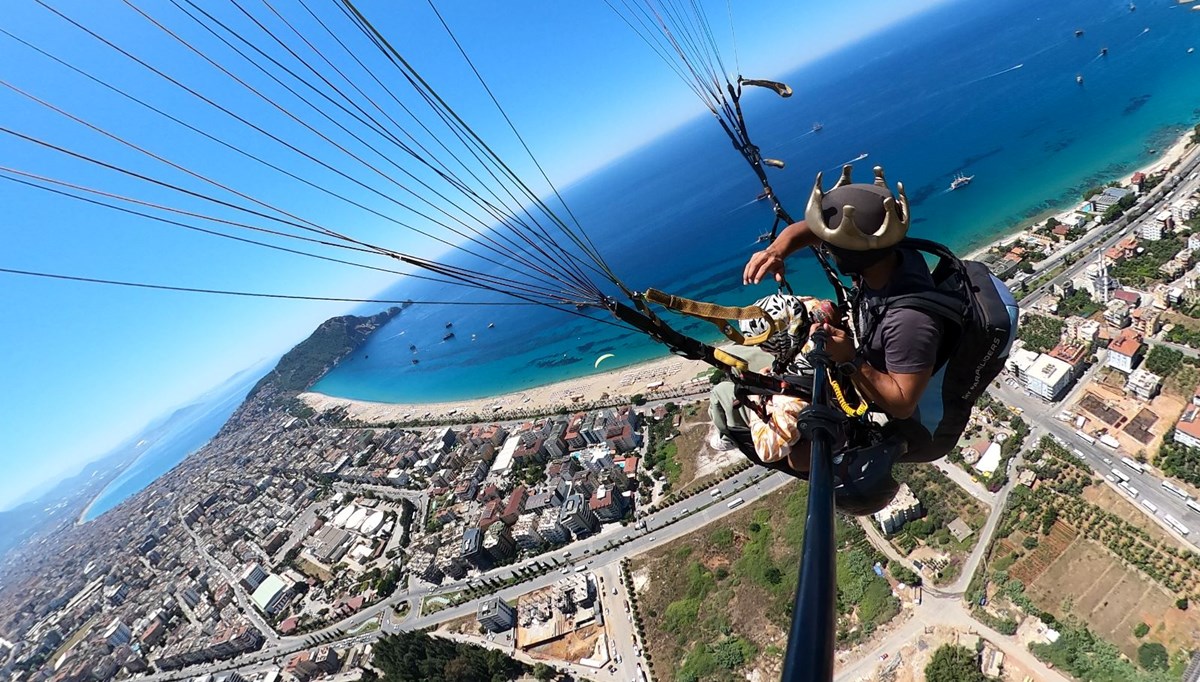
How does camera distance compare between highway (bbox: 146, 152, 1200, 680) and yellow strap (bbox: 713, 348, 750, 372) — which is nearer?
yellow strap (bbox: 713, 348, 750, 372)

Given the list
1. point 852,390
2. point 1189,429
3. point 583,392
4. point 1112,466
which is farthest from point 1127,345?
point 583,392

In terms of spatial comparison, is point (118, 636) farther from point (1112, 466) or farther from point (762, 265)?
point (1112, 466)

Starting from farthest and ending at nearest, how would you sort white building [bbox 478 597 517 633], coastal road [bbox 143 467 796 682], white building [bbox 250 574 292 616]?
white building [bbox 250 574 292 616]
coastal road [bbox 143 467 796 682]
white building [bbox 478 597 517 633]

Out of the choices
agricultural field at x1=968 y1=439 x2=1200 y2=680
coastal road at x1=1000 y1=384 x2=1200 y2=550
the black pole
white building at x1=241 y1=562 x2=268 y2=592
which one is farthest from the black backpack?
white building at x1=241 y1=562 x2=268 y2=592

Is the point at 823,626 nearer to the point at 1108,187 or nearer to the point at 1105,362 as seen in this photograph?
the point at 1105,362

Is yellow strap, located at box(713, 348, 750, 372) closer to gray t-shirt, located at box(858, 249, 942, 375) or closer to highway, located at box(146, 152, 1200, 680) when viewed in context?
gray t-shirt, located at box(858, 249, 942, 375)

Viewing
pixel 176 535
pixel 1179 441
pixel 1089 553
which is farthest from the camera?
pixel 176 535

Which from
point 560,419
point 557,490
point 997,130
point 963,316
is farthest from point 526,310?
point 963,316
